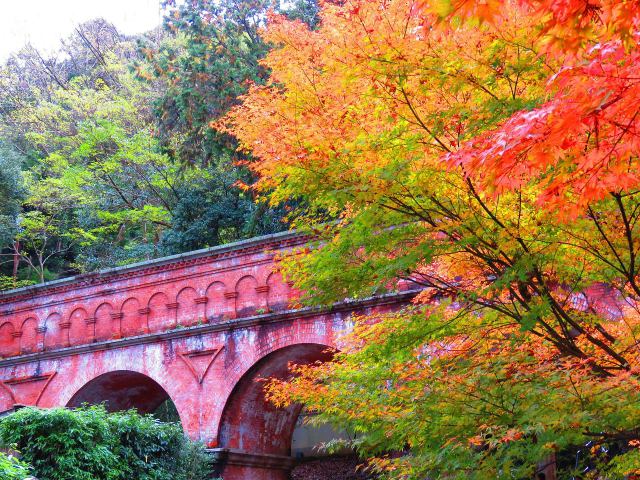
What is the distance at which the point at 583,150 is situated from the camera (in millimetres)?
3797

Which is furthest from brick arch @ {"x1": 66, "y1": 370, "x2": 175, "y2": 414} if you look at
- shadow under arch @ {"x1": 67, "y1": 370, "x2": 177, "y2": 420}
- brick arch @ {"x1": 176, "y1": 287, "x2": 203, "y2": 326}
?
brick arch @ {"x1": 176, "y1": 287, "x2": 203, "y2": 326}

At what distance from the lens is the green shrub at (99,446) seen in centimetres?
1138

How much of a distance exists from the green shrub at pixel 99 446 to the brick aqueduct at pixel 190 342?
870 mm

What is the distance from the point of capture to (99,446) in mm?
11820

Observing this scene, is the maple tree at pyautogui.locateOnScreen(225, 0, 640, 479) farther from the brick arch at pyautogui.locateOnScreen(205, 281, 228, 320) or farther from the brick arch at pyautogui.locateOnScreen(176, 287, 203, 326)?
the brick arch at pyautogui.locateOnScreen(176, 287, 203, 326)

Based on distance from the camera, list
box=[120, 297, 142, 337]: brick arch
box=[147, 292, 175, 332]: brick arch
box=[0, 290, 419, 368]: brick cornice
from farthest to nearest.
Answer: box=[120, 297, 142, 337]: brick arch → box=[147, 292, 175, 332]: brick arch → box=[0, 290, 419, 368]: brick cornice

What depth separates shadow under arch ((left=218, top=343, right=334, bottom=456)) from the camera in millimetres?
14078

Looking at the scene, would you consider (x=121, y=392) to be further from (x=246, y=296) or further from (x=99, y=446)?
(x=99, y=446)

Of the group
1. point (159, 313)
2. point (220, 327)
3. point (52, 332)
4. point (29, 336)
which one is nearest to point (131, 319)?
point (159, 313)

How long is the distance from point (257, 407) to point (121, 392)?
3.93 metres

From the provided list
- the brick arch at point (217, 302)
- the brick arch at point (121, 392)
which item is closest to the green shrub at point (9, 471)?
the brick arch at point (217, 302)

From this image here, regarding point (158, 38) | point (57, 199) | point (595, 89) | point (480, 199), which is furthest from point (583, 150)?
point (158, 38)

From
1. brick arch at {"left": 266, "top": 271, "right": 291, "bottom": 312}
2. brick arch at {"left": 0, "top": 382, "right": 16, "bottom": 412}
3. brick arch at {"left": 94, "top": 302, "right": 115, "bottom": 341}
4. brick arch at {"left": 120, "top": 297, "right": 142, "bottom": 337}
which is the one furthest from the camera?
brick arch at {"left": 0, "top": 382, "right": 16, "bottom": 412}

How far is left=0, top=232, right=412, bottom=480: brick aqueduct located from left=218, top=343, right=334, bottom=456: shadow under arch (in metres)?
0.02
